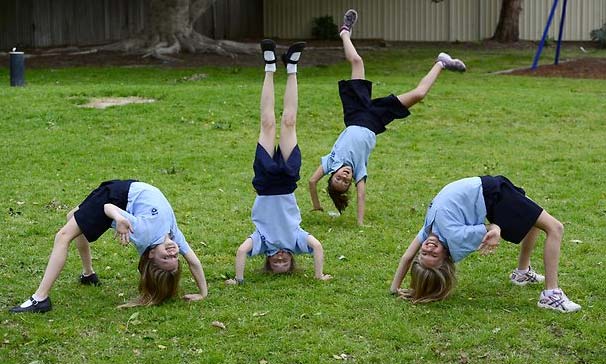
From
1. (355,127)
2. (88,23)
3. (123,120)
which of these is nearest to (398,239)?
(355,127)

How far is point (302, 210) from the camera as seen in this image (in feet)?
36.3

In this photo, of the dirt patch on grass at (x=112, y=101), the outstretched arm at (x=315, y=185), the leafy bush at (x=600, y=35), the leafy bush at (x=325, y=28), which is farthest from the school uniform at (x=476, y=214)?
the leafy bush at (x=325, y=28)

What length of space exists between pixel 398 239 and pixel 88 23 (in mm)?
22389

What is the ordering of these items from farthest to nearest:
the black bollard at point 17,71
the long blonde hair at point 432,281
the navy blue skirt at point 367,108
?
the black bollard at point 17,71, the navy blue skirt at point 367,108, the long blonde hair at point 432,281

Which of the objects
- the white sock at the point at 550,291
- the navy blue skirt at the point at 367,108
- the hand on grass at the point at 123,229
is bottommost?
the white sock at the point at 550,291

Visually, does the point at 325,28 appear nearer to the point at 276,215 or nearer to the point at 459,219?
the point at 276,215

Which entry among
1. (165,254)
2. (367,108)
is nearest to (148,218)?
(165,254)

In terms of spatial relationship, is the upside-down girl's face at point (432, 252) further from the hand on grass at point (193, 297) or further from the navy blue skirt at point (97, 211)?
the navy blue skirt at point (97, 211)

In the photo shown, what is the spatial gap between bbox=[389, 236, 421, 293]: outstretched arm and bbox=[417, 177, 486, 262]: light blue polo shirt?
9cm

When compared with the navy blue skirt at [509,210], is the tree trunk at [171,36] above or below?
above

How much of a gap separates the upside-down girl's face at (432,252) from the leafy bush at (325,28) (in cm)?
2531

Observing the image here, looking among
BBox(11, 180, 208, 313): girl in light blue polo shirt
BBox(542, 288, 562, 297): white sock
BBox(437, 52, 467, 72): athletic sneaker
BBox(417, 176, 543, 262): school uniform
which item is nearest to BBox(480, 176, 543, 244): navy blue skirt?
BBox(417, 176, 543, 262): school uniform

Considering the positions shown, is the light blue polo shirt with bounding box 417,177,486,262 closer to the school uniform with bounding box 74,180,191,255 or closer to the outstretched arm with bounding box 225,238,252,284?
the outstretched arm with bounding box 225,238,252,284

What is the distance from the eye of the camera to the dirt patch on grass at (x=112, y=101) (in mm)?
16406
